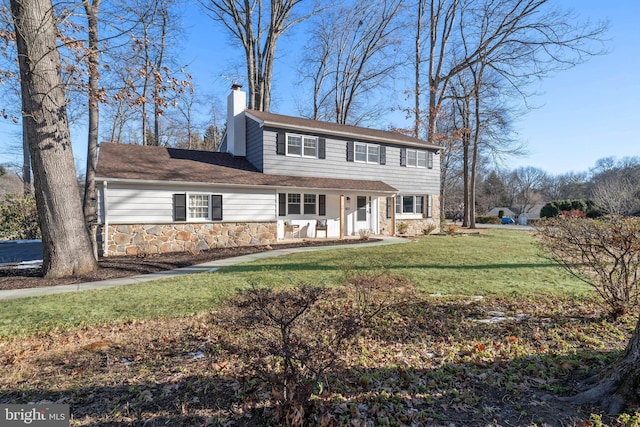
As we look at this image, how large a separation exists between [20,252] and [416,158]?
1924 cm

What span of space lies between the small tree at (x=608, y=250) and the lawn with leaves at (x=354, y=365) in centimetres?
42

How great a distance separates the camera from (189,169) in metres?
13.3

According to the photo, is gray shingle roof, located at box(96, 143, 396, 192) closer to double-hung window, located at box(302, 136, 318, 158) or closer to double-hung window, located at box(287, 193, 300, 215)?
double-hung window, located at box(287, 193, 300, 215)

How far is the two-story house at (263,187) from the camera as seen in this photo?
37.6 ft

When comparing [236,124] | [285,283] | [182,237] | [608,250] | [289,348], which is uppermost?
[236,124]

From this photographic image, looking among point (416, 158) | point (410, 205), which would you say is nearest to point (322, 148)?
point (416, 158)

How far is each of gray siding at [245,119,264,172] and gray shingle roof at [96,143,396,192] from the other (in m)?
0.30

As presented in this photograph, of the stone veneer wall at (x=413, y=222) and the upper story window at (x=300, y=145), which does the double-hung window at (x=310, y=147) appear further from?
the stone veneer wall at (x=413, y=222)

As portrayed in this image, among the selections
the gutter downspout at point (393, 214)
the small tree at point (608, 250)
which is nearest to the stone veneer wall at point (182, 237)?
the gutter downspout at point (393, 214)

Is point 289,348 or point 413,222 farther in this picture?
point 413,222

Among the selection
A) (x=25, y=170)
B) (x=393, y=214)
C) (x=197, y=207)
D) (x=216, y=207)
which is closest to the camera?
(x=197, y=207)

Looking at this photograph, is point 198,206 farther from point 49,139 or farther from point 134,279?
point 49,139

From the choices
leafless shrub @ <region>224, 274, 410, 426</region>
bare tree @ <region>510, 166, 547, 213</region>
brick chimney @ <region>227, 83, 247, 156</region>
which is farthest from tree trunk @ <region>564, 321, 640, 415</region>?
bare tree @ <region>510, 166, 547, 213</region>

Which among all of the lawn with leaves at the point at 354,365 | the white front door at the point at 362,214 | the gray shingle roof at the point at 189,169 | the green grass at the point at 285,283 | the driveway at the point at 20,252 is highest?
the gray shingle roof at the point at 189,169
